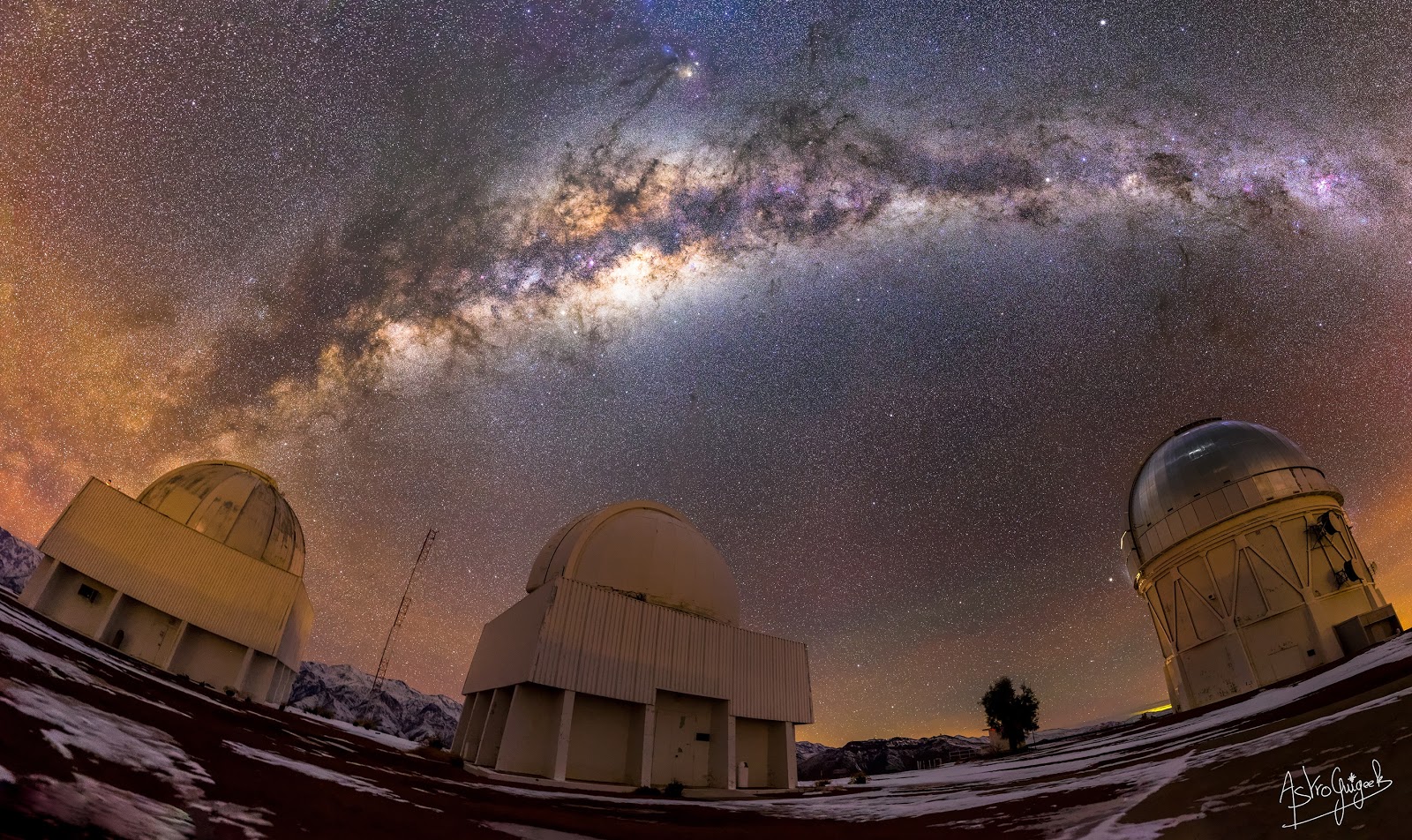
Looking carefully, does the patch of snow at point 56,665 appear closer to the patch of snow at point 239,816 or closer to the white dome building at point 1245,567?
the patch of snow at point 239,816

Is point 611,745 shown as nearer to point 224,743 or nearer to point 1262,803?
point 224,743

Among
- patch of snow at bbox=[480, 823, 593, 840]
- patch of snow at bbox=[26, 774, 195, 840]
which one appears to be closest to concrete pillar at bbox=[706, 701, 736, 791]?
patch of snow at bbox=[480, 823, 593, 840]

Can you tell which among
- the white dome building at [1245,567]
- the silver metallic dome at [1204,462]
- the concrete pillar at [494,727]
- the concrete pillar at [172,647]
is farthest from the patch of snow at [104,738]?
the silver metallic dome at [1204,462]

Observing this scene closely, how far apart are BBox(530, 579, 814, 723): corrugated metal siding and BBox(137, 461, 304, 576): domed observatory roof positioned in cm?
2225

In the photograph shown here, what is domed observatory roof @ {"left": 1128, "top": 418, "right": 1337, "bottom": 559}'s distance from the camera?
23844mm

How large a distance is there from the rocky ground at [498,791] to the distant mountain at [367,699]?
129982mm

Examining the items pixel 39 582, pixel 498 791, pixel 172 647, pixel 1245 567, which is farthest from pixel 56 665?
pixel 1245 567

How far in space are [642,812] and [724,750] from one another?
12.2 m

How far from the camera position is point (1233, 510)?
23.9 metres

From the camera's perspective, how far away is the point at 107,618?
23297 mm

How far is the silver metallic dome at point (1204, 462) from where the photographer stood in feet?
80.5

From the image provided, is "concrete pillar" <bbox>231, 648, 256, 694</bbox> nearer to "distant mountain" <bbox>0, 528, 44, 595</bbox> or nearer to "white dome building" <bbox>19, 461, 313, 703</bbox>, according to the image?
"white dome building" <bbox>19, 461, 313, 703</bbox>

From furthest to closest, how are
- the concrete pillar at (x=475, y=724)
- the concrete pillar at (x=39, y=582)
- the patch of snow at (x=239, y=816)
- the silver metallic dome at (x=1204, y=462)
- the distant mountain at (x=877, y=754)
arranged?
the distant mountain at (x=877, y=754) < the silver metallic dome at (x=1204, y=462) < the concrete pillar at (x=39, y=582) < the concrete pillar at (x=475, y=724) < the patch of snow at (x=239, y=816)

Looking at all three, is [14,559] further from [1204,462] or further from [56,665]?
[1204,462]
